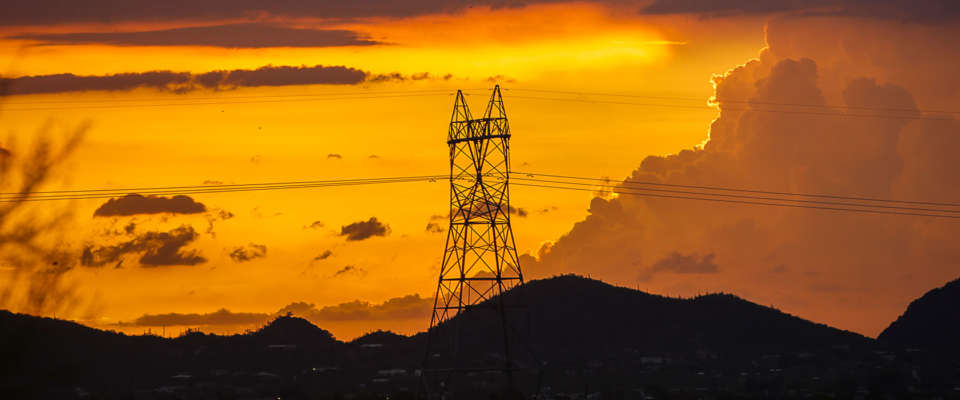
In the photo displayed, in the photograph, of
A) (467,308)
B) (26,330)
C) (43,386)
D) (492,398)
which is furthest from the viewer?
(492,398)

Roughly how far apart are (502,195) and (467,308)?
10.7 meters

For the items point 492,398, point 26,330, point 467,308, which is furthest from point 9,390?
point 492,398

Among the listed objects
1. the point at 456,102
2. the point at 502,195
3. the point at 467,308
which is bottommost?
the point at 467,308

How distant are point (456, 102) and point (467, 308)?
59.5ft

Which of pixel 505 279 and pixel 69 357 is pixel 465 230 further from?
pixel 69 357

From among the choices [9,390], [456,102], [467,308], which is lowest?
[9,390]

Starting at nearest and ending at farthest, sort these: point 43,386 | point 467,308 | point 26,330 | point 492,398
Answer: point 26,330
point 43,386
point 467,308
point 492,398

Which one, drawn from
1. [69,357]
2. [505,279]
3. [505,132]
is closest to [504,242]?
[505,279]

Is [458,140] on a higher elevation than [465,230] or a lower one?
higher

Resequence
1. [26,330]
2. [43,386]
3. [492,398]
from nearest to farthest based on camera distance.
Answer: [26,330] → [43,386] → [492,398]

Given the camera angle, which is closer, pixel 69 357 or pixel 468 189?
pixel 69 357

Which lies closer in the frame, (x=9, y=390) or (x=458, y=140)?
(x=9, y=390)

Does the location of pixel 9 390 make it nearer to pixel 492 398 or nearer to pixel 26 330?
pixel 26 330

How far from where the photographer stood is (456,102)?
4803 inches
